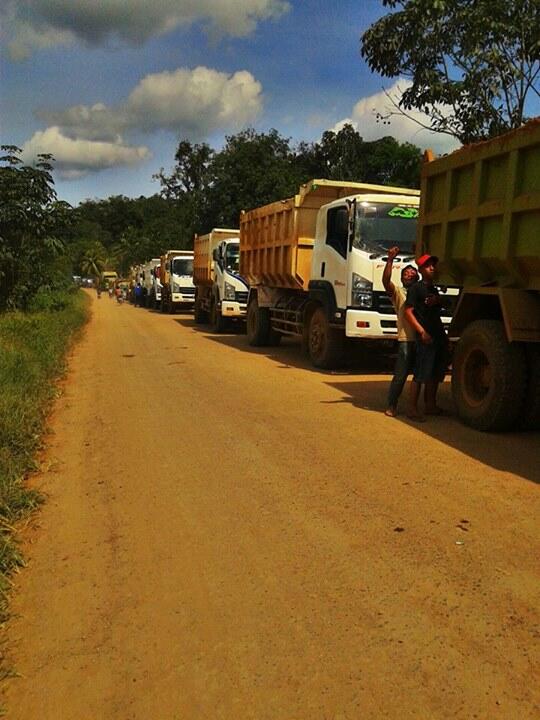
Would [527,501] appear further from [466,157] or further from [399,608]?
[466,157]

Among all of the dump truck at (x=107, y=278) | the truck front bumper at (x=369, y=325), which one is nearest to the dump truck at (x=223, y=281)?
the truck front bumper at (x=369, y=325)

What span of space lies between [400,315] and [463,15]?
22.5 feet

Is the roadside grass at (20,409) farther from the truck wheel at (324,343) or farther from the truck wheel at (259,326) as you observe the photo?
the truck wheel at (324,343)

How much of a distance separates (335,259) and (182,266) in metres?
19.0

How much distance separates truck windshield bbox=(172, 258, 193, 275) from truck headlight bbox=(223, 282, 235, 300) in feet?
35.8

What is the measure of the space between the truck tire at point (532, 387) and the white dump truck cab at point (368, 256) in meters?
3.46

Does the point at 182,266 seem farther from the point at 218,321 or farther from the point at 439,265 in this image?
the point at 439,265

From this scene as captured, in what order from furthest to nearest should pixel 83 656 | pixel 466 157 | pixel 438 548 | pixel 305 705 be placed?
pixel 466 157 → pixel 438 548 → pixel 83 656 → pixel 305 705

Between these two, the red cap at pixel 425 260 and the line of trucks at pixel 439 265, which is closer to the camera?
the line of trucks at pixel 439 265

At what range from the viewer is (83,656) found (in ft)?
9.09

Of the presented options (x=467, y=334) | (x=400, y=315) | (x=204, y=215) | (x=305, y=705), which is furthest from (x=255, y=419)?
(x=204, y=215)

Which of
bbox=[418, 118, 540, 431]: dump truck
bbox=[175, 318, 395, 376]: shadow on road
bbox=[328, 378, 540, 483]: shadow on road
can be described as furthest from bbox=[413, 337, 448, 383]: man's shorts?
bbox=[175, 318, 395, 376]: shadow on road

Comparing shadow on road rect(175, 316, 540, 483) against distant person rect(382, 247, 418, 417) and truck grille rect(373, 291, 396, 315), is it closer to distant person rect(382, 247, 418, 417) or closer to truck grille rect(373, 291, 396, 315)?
distant person rect(382, 247, 418, 417)

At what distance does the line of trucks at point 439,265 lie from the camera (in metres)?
5.91
